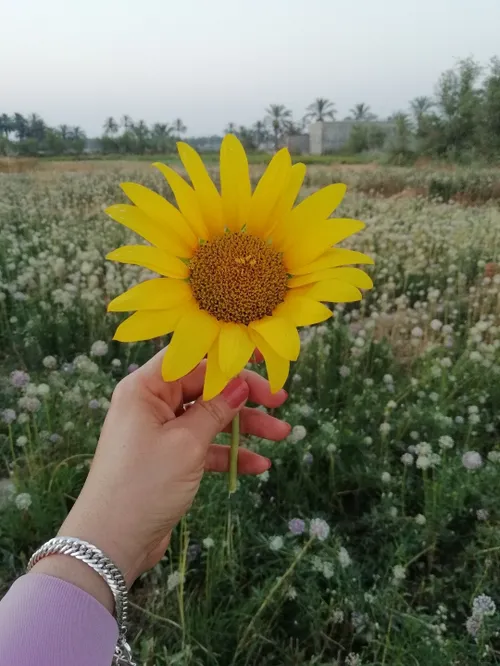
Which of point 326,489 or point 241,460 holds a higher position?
point 241,460

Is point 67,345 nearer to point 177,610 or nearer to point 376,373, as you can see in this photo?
point 376,373

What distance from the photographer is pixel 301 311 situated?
18.9 inches

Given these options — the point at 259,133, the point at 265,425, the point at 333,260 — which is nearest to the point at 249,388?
the point at 265,425

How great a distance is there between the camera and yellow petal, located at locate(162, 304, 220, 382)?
458mm

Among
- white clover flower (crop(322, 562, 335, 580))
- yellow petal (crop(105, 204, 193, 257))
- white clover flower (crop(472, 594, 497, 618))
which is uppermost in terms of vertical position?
yellow petal (crop(105, 204, 193, 257))

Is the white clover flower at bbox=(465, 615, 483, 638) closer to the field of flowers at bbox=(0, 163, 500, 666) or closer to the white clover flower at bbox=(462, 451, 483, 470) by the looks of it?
the field of flowers at bbox=(0, 163, 500, 666)

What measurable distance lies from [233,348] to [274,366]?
36 mm

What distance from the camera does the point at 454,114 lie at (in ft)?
7.20

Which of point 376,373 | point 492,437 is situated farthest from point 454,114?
point 492,437

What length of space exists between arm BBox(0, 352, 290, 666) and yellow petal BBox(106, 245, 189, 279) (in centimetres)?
14

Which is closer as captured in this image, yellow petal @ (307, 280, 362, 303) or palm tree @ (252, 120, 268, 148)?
yellow petal @ (307, 280, 362, 303)

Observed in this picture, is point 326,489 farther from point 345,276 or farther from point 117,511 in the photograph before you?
point 345,276

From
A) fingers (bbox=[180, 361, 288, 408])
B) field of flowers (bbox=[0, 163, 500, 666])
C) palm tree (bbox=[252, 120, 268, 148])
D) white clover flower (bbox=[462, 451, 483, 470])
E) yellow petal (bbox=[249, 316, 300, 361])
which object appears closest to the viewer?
yellow petal (bbox=[249, 316, 300, 361])

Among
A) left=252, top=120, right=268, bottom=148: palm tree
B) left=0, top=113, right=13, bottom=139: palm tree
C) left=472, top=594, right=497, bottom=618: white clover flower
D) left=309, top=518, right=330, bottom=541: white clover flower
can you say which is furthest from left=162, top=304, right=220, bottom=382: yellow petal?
left=0, top=113, right=13, bottom=139: palm tree
